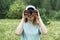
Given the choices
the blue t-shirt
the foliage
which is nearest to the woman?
the blue t-shirt

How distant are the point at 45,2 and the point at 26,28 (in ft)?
103

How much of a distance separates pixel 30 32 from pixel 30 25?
85 mm

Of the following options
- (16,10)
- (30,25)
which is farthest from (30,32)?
(16,10)

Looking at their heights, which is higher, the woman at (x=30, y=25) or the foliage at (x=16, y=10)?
the woman at (x=30, y=25)

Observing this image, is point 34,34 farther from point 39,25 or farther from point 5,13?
point 5,13

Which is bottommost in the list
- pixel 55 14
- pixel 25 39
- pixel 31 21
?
pixel 55 14

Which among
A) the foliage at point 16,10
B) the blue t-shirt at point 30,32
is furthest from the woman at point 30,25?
the foliage at point 16,10

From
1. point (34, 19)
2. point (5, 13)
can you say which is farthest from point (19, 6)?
point (34, 19)

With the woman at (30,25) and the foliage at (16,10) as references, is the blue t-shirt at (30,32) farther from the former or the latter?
the foliage at (16,10)

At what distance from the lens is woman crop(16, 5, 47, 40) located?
2838 mm

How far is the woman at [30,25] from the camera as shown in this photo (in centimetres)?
284

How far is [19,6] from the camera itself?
28.3 meters

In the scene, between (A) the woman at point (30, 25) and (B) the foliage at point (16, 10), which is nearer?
(A) the woman at point (30, 25)

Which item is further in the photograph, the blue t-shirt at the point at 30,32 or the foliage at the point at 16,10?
the foliage at the point at 16,10
